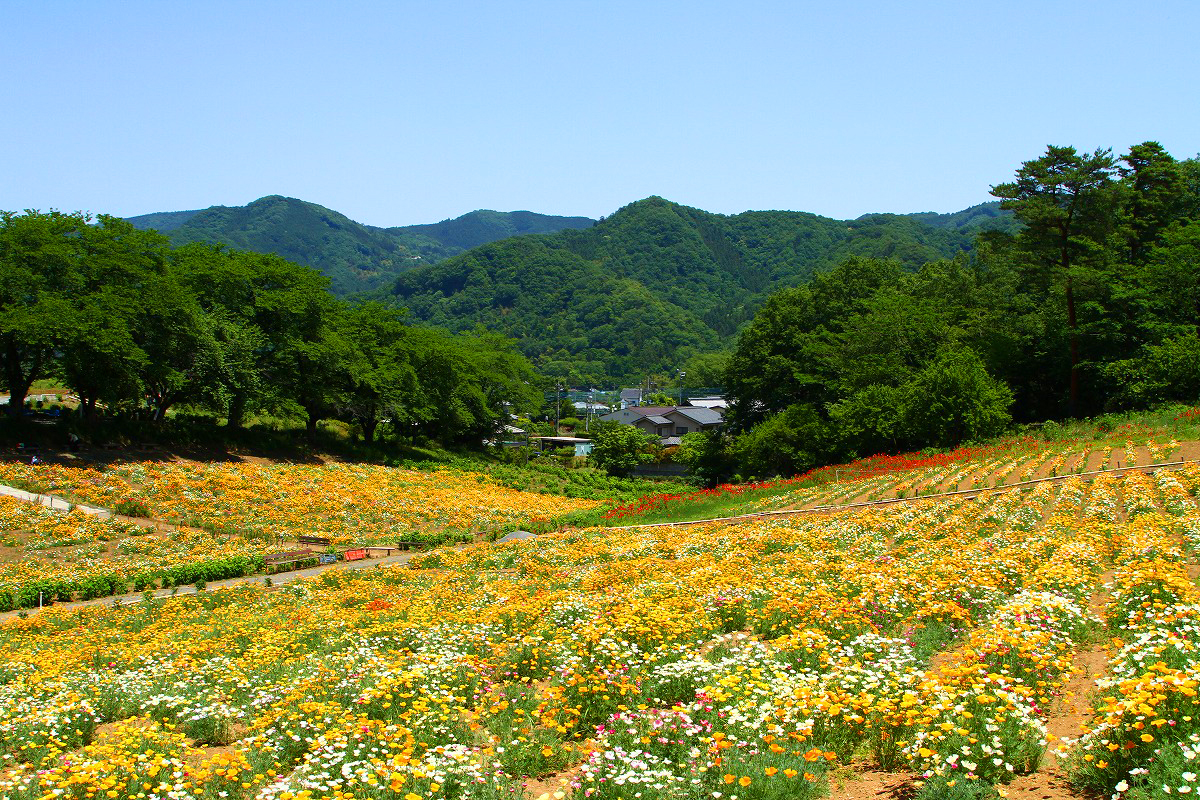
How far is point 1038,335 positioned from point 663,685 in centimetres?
4785

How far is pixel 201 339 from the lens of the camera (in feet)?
147

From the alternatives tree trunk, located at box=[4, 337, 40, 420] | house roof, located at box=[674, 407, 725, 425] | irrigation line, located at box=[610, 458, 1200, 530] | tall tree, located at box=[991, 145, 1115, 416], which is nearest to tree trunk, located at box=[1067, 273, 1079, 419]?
tall tree, located at box=[991, 145, 1115, 416]

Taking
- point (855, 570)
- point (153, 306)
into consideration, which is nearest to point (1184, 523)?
point (855, 570)

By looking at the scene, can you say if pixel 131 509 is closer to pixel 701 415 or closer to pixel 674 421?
pixel 674 421

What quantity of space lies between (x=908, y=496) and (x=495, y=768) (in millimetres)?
24328

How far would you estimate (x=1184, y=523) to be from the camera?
15.1m

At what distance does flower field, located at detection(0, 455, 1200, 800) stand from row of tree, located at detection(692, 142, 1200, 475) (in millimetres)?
27773

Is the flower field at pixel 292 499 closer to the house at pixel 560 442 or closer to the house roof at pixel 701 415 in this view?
the house at pixel 560 442

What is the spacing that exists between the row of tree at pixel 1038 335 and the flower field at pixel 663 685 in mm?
27773

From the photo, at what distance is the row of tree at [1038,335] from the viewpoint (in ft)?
138

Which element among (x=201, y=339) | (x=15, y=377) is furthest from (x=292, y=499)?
(x=15, y=377)

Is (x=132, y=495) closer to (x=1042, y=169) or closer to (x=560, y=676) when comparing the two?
(x=560, y=676)

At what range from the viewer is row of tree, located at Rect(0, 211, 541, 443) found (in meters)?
38.8

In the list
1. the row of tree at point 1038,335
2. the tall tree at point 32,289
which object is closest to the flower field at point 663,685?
the tall tree at point 32,289
